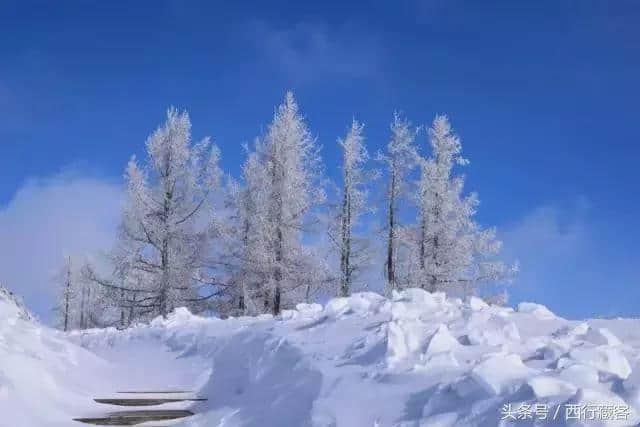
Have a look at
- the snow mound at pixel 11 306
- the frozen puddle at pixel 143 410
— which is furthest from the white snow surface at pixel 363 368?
the frozen puddle at pixel 143 410

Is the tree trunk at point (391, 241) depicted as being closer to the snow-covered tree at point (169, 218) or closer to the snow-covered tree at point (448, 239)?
the snow-covered tree at point (448, 239)

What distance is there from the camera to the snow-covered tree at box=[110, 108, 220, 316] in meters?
17.6

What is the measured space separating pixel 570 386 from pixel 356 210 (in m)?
14.4

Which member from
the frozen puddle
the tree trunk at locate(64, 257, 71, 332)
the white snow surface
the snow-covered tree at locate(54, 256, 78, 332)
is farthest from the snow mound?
the snow-covered tree at locate(54, 256, 78, 332)

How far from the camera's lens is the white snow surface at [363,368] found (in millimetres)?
3846

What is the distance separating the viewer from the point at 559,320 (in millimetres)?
6359

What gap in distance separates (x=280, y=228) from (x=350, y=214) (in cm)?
248

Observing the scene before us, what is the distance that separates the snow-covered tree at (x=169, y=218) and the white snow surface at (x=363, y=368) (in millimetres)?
8559

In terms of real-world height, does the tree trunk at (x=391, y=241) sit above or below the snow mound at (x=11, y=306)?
above

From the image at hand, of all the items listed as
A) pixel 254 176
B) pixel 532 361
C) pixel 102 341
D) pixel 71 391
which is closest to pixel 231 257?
pixel 254 176

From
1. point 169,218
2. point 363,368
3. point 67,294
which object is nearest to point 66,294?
point 67,294

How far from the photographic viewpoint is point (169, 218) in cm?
1788

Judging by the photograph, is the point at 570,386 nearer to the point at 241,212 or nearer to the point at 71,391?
the point at 71,391

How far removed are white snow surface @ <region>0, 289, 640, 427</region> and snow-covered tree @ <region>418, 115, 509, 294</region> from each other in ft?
30.4
